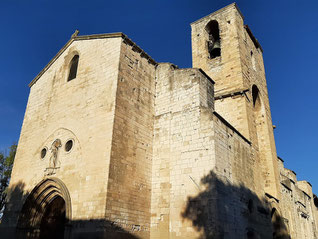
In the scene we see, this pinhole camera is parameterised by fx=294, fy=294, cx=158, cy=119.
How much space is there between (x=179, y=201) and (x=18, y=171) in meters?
6.79

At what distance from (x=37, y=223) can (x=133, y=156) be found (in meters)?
4.40

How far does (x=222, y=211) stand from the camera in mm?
8500

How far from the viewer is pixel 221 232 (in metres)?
8.15

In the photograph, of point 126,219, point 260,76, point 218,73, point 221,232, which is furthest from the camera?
point 260,76

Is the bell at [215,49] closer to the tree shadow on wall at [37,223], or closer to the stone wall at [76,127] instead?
the stone wall at [76,127]

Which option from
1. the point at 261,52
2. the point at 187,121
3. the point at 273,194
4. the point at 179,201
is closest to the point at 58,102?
the point at 187,121

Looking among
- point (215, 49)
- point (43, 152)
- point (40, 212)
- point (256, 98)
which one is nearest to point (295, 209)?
point (256, 98)

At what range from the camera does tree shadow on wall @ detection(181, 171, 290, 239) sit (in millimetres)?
8289

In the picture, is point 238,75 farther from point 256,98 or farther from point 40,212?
point 40,212

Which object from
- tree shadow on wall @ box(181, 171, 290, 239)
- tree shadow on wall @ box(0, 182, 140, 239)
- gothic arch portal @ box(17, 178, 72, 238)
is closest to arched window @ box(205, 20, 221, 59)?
tree shadow on wall @ box(181, 171, 290, 239)

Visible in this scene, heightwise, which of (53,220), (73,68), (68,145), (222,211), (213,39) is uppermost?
(213,39)

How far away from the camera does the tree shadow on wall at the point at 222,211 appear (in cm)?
829

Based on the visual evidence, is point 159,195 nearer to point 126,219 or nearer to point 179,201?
point 179,201

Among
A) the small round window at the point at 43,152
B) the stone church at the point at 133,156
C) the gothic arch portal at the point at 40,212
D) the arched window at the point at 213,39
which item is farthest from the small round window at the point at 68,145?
the arched window at the point at 213,39
